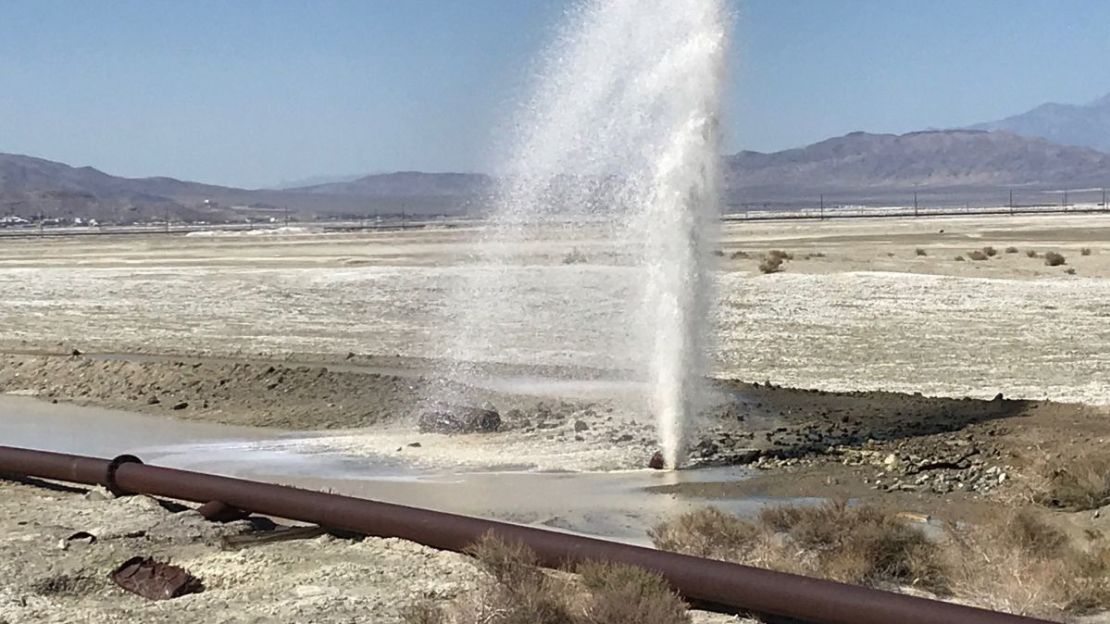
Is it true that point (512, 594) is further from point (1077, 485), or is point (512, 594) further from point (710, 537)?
point (1077, 485)

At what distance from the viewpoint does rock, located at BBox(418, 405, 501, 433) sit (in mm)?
15797

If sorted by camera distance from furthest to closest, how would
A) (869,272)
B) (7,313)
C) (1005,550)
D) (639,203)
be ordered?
(869,272) < (7,313) < (639,203) < (1005,550)

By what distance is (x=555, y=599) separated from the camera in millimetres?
7367

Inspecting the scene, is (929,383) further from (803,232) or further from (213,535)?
(803,232)

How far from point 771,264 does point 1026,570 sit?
3303cm

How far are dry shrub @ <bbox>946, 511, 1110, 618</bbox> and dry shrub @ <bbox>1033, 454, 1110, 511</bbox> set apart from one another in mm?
1561

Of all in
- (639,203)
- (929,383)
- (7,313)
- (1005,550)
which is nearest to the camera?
(1005,550)

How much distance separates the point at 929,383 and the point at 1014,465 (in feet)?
20.4

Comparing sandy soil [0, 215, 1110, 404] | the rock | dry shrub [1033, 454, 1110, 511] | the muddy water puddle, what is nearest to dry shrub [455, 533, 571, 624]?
the muddy water puddle

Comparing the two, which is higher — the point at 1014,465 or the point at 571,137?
the point at 571,137

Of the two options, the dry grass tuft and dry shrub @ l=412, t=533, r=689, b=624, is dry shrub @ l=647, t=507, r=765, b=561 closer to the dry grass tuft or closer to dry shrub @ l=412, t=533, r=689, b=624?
the dry grass tuft

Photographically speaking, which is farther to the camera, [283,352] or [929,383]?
[283,352]

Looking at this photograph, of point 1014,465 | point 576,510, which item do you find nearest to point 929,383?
point 1014,465

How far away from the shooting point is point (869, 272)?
3700cm
